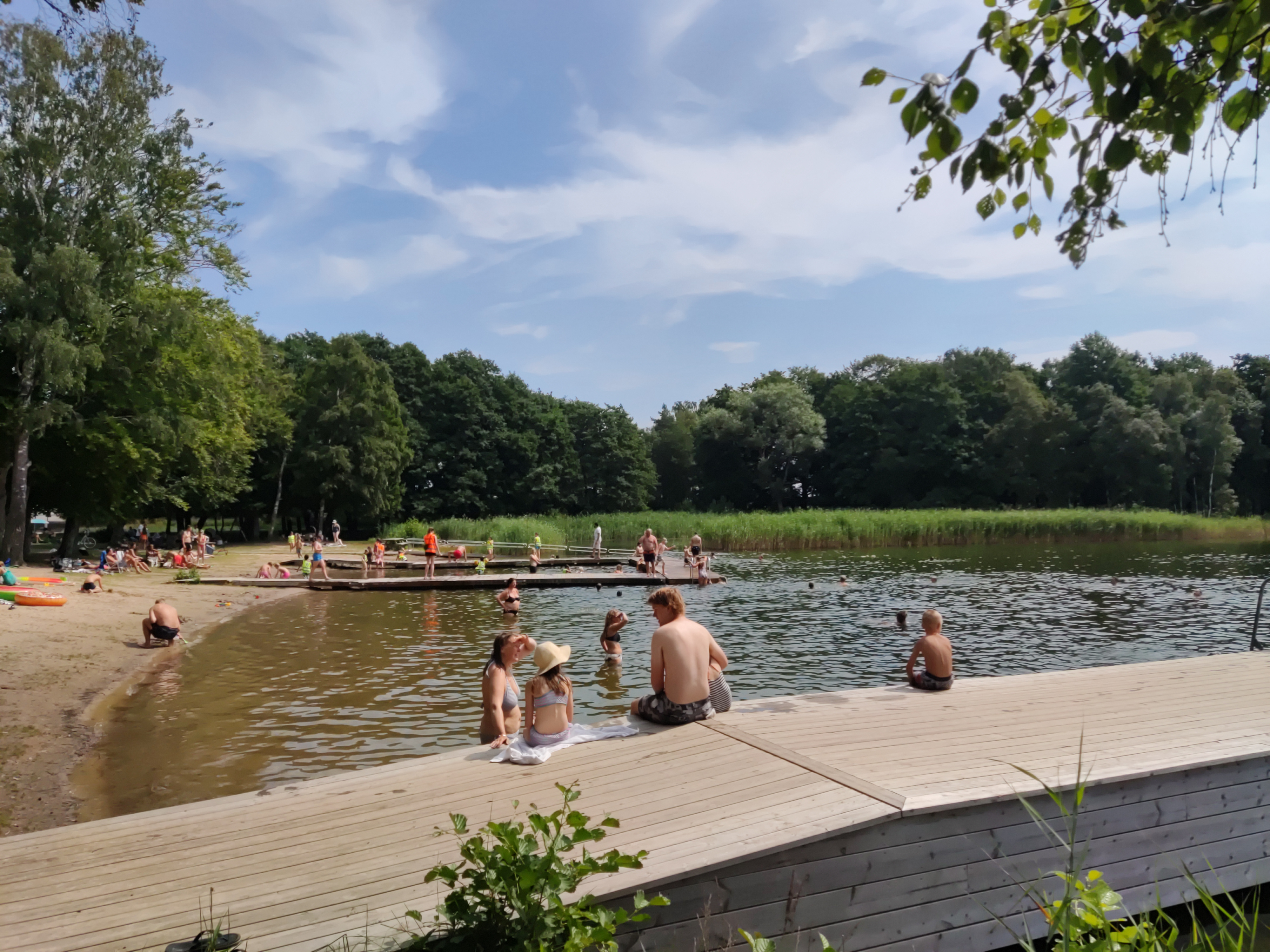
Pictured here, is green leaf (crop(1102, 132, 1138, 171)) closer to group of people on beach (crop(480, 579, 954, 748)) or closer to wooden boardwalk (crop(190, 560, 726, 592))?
group of people on beach (crop(480, 579, 954, 748))

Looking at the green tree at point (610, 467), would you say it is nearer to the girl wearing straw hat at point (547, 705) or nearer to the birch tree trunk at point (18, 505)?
the birch tree trunk at point (18, 505)

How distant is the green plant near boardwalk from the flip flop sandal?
0.59 meters

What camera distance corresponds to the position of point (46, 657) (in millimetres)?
11938

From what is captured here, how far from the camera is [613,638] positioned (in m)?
13.8

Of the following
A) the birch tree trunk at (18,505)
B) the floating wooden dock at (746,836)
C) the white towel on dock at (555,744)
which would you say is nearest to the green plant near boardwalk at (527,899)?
the floating wooden dock at (746,836)

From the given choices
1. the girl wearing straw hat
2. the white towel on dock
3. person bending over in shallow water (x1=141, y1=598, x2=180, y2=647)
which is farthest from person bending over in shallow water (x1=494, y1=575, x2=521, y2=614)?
the girl wearing straw hat

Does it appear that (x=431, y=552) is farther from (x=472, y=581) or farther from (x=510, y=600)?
(x=510, y=600)

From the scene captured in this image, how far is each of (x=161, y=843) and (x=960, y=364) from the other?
91.6m

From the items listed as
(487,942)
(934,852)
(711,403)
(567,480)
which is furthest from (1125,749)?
(711,403)

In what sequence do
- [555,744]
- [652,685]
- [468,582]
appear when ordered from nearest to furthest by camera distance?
[555,744]
[652,685]
[468,582]

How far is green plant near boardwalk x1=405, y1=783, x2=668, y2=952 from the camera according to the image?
2.68 m

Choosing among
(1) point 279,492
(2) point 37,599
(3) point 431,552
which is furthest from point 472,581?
(1) point 279,492

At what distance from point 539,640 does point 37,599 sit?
31.4ft

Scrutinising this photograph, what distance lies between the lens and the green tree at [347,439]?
47250 millimetres
